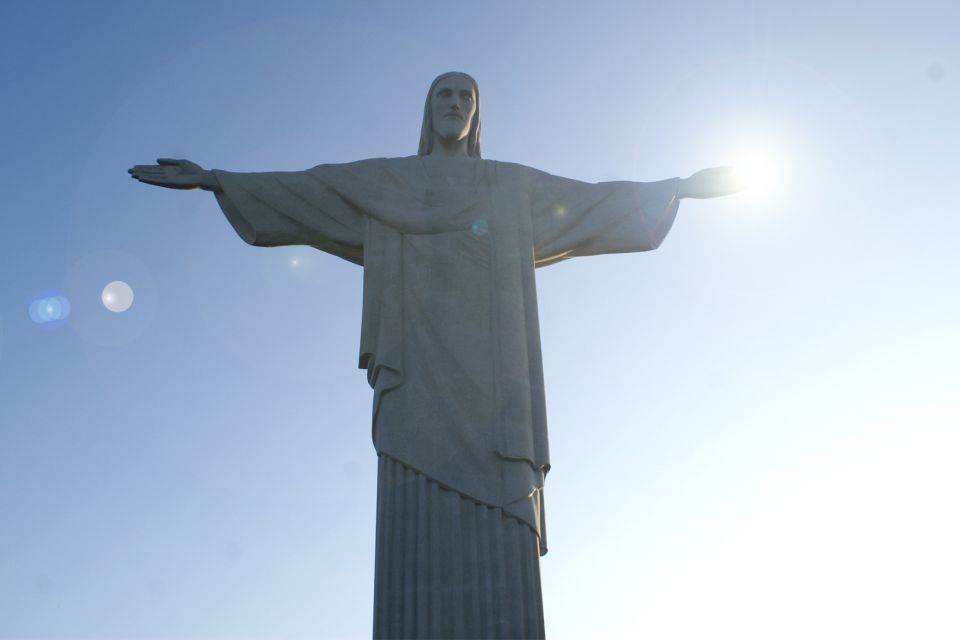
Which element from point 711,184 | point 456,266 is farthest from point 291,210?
point 711,184

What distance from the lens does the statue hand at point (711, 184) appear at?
11188mm

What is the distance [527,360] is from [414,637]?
2.82 metres

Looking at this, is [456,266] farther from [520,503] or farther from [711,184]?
[711,184]

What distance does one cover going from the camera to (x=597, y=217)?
36.9 feet

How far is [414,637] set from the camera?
8539mm

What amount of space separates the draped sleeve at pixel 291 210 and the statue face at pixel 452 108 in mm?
1152

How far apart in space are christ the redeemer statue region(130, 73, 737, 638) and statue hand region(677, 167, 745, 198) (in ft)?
0.06

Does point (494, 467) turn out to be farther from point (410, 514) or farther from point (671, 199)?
point (671, 199)

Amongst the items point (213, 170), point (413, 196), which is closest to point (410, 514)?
point (413, 196)

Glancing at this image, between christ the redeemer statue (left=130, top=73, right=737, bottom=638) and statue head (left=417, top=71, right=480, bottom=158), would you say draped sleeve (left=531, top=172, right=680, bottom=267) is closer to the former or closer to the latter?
christ the redeemer statue (left=130, top=73, right=737, bottom=638)

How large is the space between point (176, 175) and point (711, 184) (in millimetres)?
5671

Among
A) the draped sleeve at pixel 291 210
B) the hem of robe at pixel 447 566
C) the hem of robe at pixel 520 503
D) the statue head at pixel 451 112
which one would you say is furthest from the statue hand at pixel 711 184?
the hem of robe at pixel 447 566

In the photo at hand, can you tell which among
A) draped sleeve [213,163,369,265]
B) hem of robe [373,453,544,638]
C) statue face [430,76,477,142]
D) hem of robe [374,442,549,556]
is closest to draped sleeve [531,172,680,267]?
statue face [430,76,477,142]

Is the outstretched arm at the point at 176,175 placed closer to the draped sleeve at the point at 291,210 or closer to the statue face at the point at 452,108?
the draped sleeve at the point at 291,210
